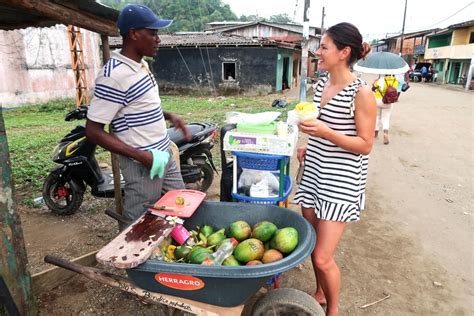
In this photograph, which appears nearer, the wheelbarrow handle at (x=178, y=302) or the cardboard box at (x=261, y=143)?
the wheelbarrow handle at (x=178, y=302)

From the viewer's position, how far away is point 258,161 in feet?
8.22

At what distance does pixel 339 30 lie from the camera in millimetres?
1926

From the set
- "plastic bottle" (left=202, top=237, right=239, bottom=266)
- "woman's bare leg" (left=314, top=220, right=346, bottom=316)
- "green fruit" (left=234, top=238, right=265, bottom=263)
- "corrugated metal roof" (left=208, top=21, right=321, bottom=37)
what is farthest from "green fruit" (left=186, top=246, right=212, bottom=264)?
"corrugated metal roof" (left=208, top=21, right=321, bottom=37)

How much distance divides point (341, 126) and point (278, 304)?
43.9 inches

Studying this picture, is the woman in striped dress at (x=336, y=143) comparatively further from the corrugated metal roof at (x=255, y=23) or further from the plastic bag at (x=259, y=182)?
the corrugated metal roof at (x=255, y=23)

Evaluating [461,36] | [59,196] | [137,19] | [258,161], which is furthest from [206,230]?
[461,36]

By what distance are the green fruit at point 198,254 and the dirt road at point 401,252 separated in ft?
2.79

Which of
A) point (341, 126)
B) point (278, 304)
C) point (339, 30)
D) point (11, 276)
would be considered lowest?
point (278, 304)

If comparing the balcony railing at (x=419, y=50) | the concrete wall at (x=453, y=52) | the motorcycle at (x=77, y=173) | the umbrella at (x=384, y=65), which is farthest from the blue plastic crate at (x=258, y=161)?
the balcony railing at (x=419, y=50)

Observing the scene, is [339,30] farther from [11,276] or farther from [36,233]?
[36,233]

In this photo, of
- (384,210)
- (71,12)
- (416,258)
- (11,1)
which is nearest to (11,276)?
(11,1)

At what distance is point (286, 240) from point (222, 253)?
374 millimetres

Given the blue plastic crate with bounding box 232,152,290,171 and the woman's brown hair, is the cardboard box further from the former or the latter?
the woman's brown hair

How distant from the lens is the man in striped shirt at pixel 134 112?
6.53 ft
